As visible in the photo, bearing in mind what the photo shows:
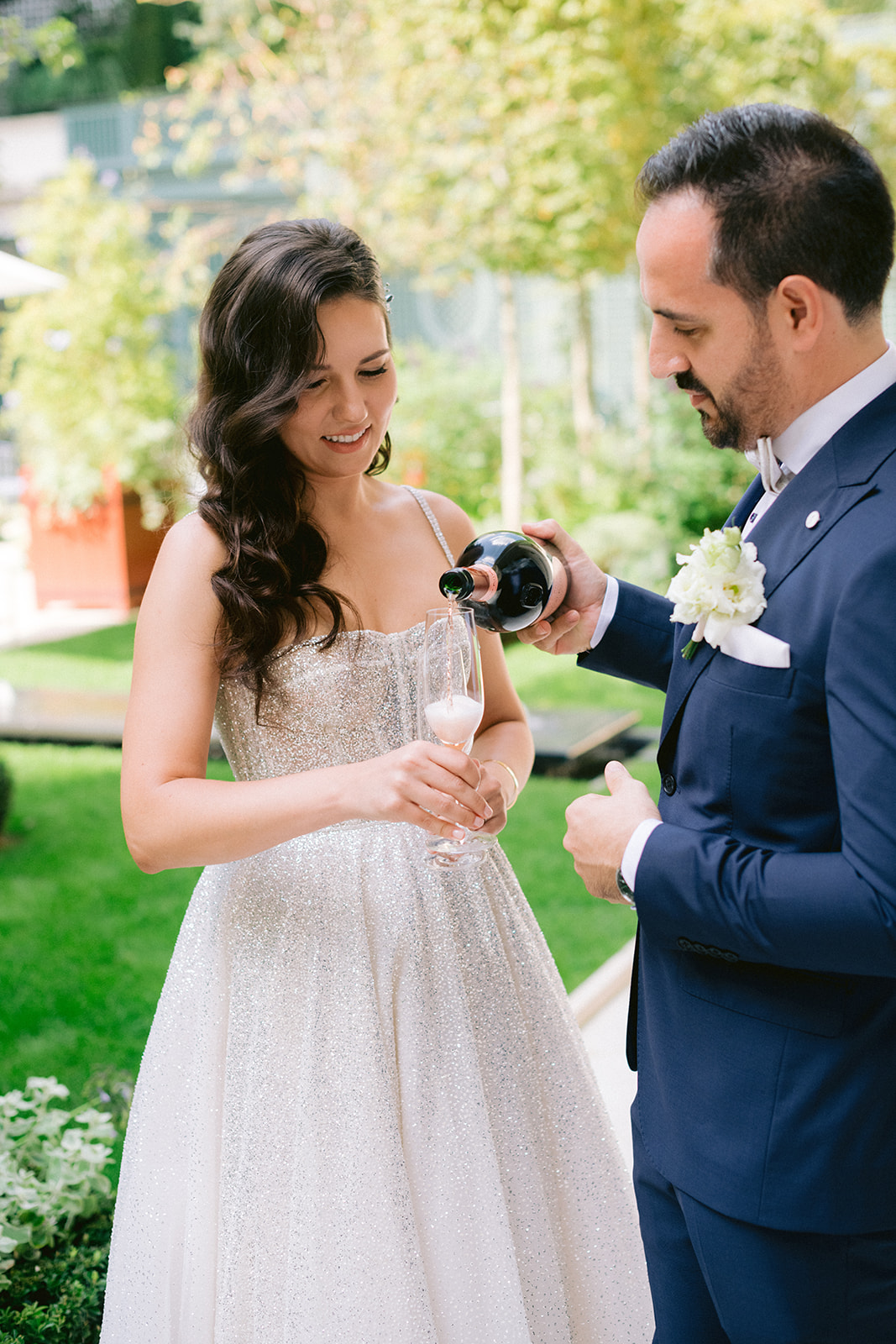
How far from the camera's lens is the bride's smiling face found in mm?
2076

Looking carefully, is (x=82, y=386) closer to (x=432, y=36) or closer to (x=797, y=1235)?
(x=432, y=36)

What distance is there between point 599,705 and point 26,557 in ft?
22.9

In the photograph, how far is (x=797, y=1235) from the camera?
1.56 m

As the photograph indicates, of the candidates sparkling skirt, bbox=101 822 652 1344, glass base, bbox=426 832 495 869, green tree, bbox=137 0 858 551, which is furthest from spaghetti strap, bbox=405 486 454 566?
green tree, bbox=137 0 858 551

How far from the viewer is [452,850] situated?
Answer: 1.88 metres

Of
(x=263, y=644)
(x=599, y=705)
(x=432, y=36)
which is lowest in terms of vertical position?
(x=599, y=705)

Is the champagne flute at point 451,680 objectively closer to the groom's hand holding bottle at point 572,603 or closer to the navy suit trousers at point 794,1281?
the groom's hand holding bottle at point 572,603

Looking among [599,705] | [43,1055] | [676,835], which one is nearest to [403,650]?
[676,835]

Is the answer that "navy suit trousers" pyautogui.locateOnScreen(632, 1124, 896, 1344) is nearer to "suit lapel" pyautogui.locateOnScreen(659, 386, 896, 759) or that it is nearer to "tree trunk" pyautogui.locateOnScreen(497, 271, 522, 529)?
"suit lapel" pyautogui.locateOnScreen(659, 386, 896, 759)

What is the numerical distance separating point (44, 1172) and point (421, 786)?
180 centimetres

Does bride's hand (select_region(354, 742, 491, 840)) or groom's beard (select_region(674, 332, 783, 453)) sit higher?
groom's beard (select_region(674, 332, 783, 453))

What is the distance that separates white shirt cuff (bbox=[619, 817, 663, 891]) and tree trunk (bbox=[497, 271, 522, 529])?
927cm

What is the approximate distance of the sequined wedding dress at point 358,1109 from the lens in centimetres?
195

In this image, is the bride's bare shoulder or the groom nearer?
the groom
